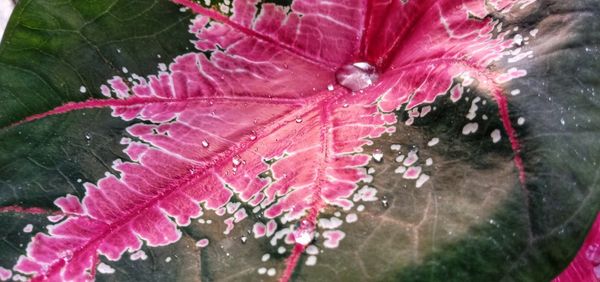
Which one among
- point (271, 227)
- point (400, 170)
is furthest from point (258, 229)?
point (400, 170)

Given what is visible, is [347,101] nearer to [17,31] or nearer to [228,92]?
[228,92]

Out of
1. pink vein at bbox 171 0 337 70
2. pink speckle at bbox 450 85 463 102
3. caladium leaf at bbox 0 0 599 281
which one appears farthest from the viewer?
pink vein at bbox 171 0 337 70

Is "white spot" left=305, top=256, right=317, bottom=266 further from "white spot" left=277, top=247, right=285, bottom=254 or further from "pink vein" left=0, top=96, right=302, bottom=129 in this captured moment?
"pink vein" left=0, top=96, right=302, bottom=129

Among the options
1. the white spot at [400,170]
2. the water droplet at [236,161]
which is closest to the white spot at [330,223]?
the white spot at [400,170]

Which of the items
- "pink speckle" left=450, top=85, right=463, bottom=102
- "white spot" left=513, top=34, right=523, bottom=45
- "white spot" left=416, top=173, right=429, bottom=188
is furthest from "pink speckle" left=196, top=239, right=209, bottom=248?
"white spot" left=513, top=34, right=523, bottom=45

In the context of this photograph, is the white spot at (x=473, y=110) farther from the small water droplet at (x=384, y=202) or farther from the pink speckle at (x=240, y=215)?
the pink speckle at (x=240, y=215)

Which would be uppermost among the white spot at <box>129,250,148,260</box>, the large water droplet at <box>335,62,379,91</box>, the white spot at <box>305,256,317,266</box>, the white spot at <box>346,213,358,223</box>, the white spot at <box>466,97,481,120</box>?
the white spot at <box>466,97,481,120</box>

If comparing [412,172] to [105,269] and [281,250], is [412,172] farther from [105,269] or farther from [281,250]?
[105,269]
